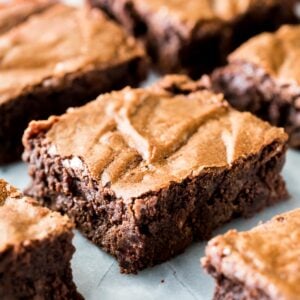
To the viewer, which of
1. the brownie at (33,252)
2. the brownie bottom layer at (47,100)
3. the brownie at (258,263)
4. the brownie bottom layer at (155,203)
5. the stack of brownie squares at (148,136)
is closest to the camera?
the brownie at (258,263)

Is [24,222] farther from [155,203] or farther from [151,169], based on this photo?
[151,169]

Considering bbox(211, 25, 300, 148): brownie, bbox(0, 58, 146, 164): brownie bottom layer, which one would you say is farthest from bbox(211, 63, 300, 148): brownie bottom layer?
bbox(0, 58, 146, 164): brownie bottom layer

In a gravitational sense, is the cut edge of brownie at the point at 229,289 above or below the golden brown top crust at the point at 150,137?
below

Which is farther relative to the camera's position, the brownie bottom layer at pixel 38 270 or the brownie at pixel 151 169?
the brownie at pixel 151 169

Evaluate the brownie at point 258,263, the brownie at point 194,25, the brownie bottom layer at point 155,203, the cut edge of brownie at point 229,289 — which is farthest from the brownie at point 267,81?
the cut edge of brownie at point 229,289

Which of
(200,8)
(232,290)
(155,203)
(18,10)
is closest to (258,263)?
(232,290)

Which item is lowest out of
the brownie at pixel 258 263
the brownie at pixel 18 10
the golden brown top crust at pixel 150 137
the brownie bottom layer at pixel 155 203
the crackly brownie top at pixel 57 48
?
the brownie bottom layer at pixel 155 203

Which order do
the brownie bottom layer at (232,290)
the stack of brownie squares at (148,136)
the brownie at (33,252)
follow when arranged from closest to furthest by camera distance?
the brownie bottom layer at (232,290), the brownie at (33,252), the stack of brownie squares at (148,136)

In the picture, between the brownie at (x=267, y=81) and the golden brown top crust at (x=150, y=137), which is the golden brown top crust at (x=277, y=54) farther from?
the golden brown top crust at (x=150, y=137)

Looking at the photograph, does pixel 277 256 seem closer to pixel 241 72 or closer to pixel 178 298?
pixel 178 298
